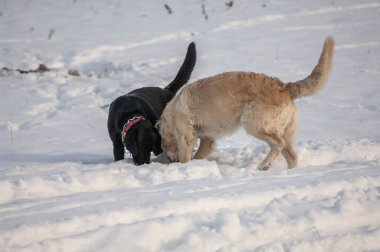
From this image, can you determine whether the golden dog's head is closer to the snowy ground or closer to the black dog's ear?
the black dog's ear

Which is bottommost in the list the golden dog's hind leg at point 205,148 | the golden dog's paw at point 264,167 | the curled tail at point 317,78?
the golden dog's hind leg at point 205,148

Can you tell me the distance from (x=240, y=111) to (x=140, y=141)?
1178mm

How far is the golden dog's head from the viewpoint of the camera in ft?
17.3

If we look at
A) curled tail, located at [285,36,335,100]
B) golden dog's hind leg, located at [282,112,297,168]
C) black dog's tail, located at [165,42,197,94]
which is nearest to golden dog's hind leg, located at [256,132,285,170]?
golden dog's hind leg, located at [282,112,297,168]

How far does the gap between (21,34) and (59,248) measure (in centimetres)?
1031

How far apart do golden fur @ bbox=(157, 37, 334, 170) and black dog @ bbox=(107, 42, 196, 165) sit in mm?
209

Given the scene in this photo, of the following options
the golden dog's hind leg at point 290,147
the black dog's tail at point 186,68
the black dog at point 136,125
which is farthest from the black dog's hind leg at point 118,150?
the golden dog's hind leg at point 290,147

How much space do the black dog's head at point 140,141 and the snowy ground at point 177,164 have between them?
0.48m

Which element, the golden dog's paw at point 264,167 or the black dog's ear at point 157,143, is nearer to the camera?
the golden dog's paw at point 264,167

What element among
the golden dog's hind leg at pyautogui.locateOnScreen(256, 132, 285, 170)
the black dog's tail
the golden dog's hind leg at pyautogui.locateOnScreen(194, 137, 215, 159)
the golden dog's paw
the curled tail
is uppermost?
the curled tail

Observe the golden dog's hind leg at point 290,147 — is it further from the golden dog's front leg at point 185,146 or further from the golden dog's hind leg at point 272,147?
the golden dog's front leg at point 185,146

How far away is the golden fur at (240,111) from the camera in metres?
4.58

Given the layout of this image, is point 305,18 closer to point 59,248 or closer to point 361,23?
point 361,23

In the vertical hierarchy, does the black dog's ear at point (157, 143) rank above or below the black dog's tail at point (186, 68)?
below
